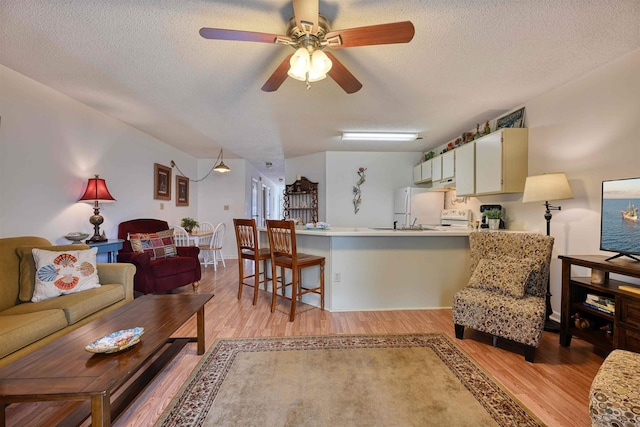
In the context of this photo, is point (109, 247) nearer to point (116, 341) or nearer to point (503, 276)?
point (116, 341)

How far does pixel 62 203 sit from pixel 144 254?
94 cm

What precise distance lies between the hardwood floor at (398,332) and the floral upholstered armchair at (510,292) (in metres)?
0.18

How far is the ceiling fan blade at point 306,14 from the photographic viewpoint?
1406mm

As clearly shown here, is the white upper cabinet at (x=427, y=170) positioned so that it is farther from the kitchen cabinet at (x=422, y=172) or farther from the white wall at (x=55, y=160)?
the white wall at (x=55, y=160)

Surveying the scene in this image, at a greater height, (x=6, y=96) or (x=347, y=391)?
(x=6, y=96)

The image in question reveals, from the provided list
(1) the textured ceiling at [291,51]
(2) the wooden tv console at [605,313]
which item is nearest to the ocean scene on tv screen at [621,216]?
(2) the wooden tv console at [605,313]

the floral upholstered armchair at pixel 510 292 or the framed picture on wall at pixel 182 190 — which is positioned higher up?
the framed picture on wall at pixel 182 190

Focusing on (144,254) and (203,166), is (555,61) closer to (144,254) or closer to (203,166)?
(144,254)

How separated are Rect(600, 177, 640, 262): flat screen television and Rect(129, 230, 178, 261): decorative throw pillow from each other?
4418 millimetres

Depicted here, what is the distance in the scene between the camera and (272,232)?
2.90 metres

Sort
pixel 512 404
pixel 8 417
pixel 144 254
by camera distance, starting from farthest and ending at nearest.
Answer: pixel 144 254 → pixel 512 404 → pixel 8 417

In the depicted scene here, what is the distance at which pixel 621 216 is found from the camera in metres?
1.93

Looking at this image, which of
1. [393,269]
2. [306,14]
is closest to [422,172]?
[393,269]

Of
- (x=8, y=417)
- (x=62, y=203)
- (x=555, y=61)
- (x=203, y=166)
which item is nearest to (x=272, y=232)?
(x=8, y=417)
